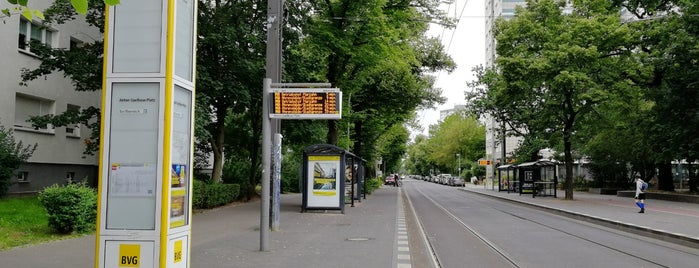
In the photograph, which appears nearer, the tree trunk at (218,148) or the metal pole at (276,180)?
the metal pole at (276,180)

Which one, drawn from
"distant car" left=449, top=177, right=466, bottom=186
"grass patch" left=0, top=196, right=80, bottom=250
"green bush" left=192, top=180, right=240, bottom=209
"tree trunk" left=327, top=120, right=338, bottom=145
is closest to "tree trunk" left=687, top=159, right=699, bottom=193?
"tree trunk" left=327, top=120, right=338, bottom=145

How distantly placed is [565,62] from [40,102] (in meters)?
25.5

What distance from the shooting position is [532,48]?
107 ft

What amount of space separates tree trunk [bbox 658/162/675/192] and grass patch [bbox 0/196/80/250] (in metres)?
36.8

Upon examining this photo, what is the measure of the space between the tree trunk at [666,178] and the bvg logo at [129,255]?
39.1 m

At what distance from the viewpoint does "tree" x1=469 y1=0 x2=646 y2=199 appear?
29703mm

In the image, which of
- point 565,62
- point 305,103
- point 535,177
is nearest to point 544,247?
point 305,103

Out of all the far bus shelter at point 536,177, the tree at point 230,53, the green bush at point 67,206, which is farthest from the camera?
the far bus shelter at point 536,177

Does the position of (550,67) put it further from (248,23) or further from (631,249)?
(631,249)

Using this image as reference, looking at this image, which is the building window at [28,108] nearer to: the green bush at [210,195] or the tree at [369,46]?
the green bush at [210,195]

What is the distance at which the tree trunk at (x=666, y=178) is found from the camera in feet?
123

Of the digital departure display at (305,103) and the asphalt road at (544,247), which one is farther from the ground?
the digital departure display at (305,103)

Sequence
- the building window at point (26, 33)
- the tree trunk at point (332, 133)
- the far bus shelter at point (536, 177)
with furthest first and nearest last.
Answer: the far bus shelter at point (536, 177), the tree trunk at point (332, 133), the building window at point (26, 33)

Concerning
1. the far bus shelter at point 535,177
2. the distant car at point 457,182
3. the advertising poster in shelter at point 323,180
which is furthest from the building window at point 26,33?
the distant car at point 457,182
